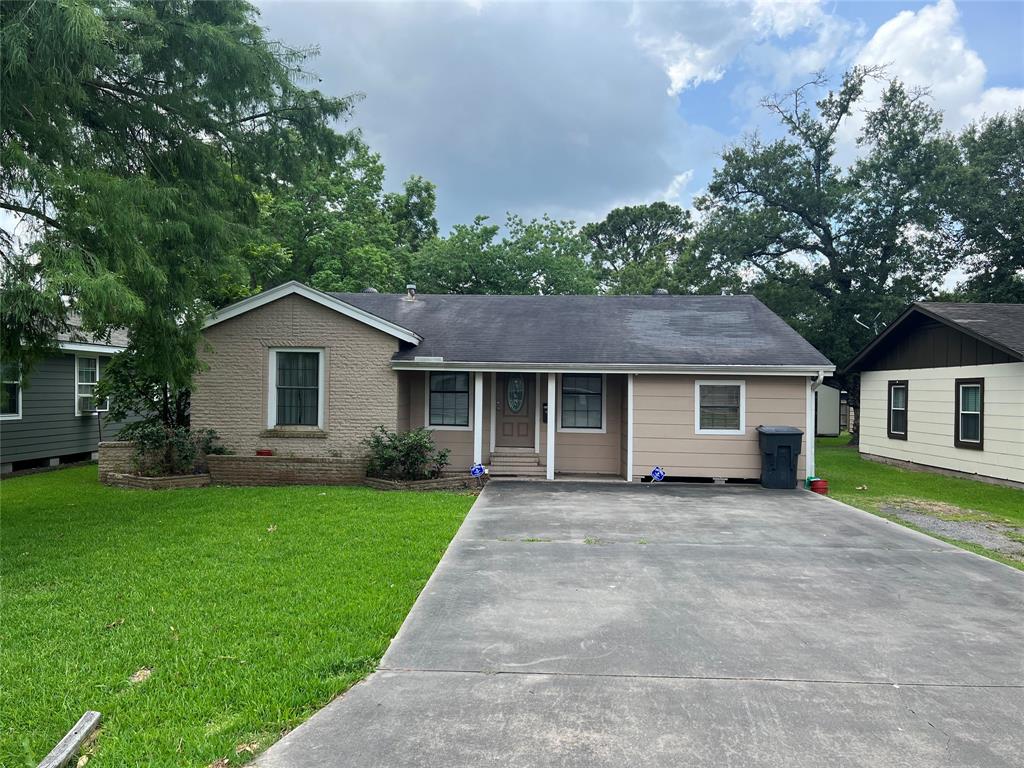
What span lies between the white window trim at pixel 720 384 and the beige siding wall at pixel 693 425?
5cm

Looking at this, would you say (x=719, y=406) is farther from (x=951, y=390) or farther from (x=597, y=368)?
(x=951, y=390)

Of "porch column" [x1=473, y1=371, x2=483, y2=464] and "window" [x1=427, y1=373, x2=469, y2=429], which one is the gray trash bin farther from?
"window" [x1=427, y1=373, x2=469, y2=429]

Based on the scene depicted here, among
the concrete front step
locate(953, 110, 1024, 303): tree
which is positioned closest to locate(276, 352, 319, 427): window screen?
the concrete front step

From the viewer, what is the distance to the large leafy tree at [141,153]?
5949 millimetres

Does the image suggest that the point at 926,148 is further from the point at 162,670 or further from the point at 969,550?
the point at 162,670

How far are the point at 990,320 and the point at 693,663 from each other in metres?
13.7

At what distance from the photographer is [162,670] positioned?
11.3ft

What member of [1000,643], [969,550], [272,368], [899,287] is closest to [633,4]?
[272,368]

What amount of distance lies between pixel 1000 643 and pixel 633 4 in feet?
42.9

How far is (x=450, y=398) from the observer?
12.5 meters

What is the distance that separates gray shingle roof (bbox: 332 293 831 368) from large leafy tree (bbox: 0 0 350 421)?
4238 mm

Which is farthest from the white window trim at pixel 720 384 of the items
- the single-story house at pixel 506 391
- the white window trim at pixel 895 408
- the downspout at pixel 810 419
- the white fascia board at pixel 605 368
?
the white window trim at pixel 895 408

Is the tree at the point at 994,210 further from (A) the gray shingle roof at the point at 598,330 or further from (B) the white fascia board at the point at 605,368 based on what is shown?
(B) the white fascia board at the point at 605,368

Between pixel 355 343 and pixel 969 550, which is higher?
pixel 355 343
